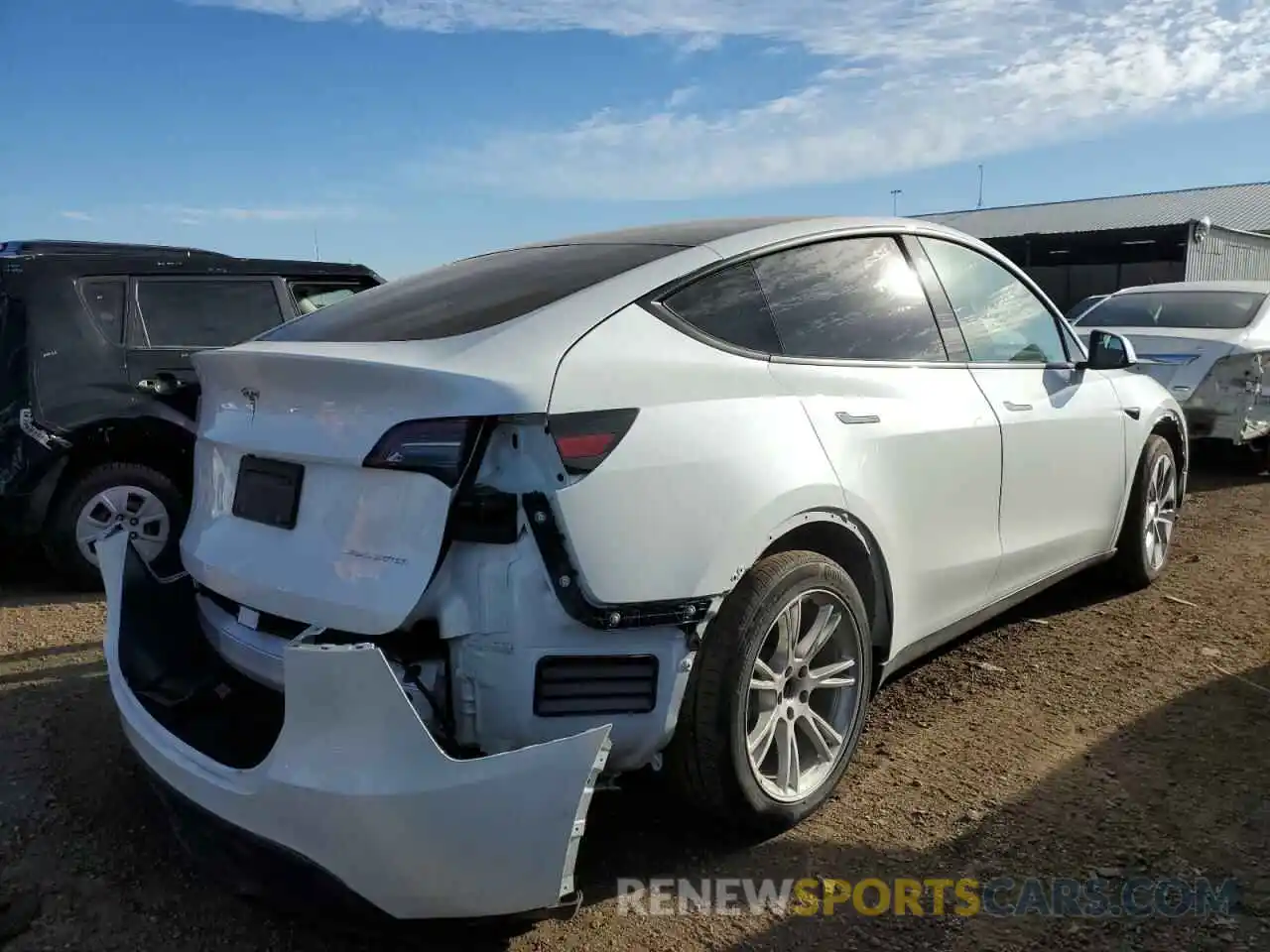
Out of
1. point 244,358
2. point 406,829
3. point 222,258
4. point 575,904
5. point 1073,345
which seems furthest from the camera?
point 222,258

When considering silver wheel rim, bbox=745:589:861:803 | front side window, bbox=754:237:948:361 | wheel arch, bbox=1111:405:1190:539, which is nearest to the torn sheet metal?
wheel arch, bbox=1111:405:1190:539

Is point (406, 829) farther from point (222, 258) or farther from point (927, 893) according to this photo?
point (222, 258)

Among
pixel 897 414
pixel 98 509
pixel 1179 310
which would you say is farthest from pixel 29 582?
pixel 1179 310

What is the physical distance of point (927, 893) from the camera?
258cm

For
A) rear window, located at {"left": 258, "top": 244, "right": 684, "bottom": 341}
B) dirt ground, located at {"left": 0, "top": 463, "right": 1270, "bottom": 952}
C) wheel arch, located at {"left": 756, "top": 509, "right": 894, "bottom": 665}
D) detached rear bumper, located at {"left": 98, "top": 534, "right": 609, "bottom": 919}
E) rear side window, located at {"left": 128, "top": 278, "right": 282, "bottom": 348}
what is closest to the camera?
detached rear bumper, located at {"left": 98, "top": 534, "right": 609, "bottom": 919}

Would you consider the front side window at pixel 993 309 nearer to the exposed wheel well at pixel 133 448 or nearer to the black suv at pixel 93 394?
the black suv at pixel 93 394

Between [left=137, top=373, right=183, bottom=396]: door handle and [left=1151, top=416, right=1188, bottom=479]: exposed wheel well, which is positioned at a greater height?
[left=137, top=373, right=183, bottom=396]: door handle

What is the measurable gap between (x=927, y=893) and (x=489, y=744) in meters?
1.20

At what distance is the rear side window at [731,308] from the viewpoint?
2.76m

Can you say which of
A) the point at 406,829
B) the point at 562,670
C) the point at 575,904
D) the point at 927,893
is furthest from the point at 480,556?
the point at 927,893

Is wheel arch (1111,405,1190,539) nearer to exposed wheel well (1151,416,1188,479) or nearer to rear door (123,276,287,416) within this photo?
exposed wheel well (1151,416,1188,479)

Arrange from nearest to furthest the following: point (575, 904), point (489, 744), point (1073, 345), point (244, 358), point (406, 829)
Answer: point (406, 829)
point (575, 904)
point (489, 744)
point (244, 358)
point (1073, 345)

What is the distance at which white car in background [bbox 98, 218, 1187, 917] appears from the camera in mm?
2059

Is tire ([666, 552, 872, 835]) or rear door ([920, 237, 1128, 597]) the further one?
rear door ([920, 237, 1128, 597])
